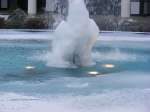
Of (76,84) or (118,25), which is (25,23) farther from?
(76,84)

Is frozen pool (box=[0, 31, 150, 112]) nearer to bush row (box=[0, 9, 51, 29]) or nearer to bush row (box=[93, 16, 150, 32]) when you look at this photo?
bush row (box=[93, 16, 150, 32])

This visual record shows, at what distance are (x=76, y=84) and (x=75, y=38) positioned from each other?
2637mm

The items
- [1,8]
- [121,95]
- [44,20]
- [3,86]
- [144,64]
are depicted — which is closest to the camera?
[121,95]

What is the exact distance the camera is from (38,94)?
7.57 meters

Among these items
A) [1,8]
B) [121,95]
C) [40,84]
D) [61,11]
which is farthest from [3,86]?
[1,8]

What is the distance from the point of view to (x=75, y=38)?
36.2 feet

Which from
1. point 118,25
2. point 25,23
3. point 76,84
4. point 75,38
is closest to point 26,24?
point 25,23

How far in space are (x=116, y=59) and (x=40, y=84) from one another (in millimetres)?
4374

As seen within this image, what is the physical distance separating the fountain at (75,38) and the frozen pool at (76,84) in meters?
0.38

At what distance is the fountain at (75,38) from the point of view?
11.0 m

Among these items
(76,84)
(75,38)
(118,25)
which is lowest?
(118,25)

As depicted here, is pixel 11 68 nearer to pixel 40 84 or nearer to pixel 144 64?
pixel 40 84

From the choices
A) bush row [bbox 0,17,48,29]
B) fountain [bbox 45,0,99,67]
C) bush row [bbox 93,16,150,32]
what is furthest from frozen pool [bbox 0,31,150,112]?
bush row [bbox 0,17,48,29]

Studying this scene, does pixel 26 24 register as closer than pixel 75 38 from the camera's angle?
No
